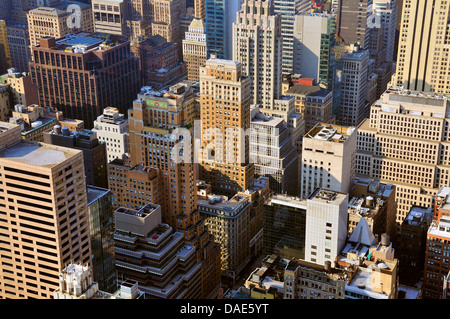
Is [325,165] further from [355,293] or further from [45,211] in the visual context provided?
[45,211]

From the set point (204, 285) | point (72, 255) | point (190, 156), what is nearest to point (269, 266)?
point (204, 285)

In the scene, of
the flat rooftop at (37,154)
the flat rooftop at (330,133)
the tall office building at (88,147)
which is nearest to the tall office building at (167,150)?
the tall office building at (88,147)

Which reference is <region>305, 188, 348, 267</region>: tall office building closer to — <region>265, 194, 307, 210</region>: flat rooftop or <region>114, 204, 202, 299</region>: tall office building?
<region>265, 194, 307, 210</region>: flat rooftop

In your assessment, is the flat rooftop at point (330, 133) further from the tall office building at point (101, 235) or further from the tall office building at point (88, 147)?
the tall office building at point (101, 235)

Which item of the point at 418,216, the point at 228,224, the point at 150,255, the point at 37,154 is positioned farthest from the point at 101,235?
the point at 418,216

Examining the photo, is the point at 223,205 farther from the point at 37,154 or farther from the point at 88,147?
the point at 37,154

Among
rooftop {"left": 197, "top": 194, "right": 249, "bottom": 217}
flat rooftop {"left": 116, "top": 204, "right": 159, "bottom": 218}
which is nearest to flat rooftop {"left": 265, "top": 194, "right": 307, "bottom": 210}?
rooftop {"left": 197, "top": 194, "right": 249, "bottom": 217}
